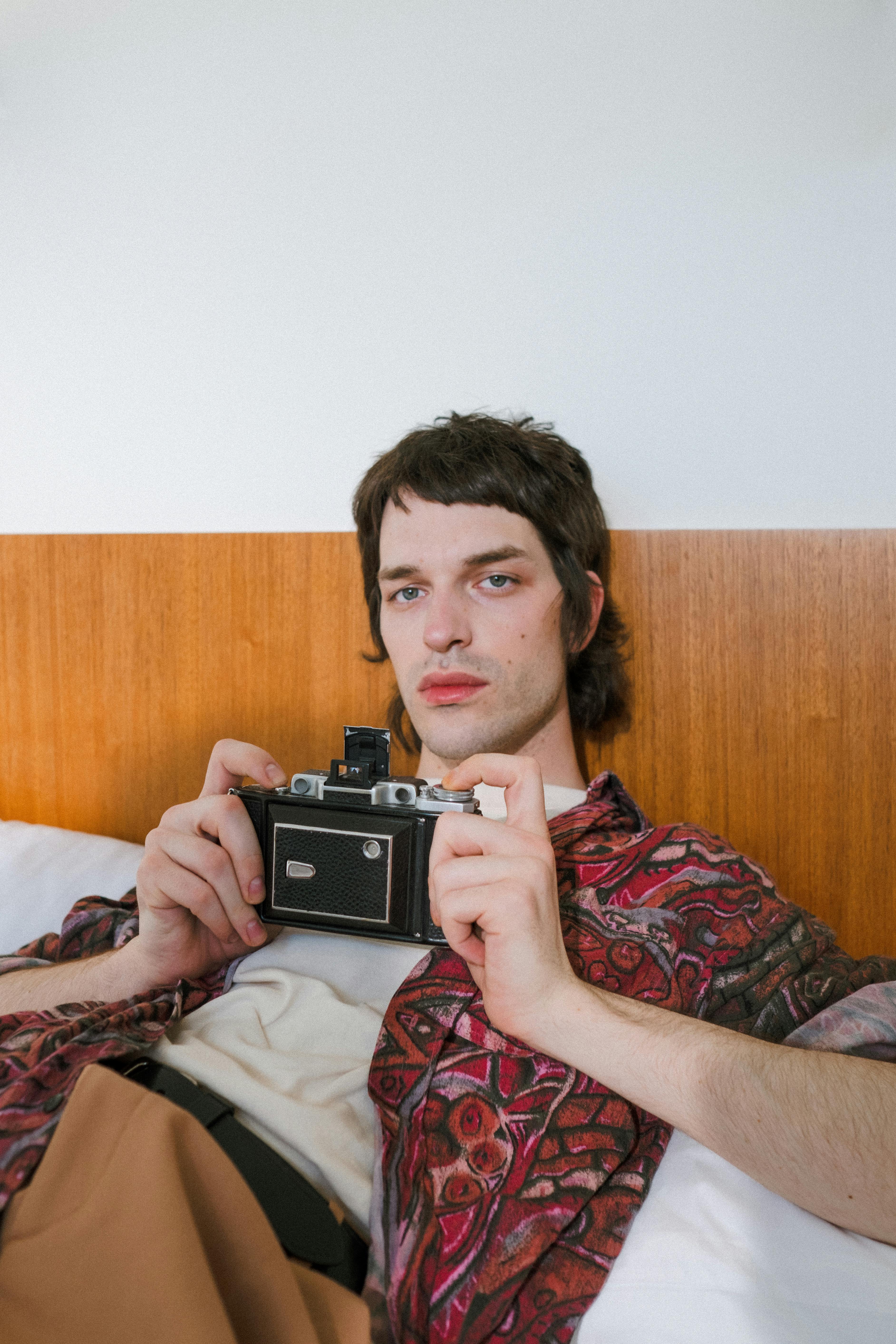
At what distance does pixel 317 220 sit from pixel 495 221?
298 mm

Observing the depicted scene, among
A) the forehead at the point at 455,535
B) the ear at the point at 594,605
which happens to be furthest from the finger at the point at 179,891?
the ear at the point at 594,605

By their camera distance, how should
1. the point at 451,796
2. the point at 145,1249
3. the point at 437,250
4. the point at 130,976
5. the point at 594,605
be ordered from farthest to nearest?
1. the point at 437,250
2. the point at 594,605
3. the point at 130,976
4. the point at 451,796
5. the point at 145,1249

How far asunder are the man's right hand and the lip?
0.78 ft

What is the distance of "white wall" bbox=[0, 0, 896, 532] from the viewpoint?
106 cm

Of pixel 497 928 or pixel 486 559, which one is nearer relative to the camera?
pixel 497 928

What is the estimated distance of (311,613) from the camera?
4.25 feet

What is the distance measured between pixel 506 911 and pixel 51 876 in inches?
33.3

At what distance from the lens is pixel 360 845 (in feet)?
2.27

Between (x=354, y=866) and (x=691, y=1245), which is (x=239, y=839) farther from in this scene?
(x=691, y=1245)

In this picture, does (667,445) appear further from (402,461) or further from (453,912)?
(453,912)

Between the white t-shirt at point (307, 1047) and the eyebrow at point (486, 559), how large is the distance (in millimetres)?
311

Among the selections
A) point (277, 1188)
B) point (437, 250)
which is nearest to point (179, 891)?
point (277, 1188)

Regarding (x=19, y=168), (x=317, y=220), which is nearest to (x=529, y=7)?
(x=317, y=220)

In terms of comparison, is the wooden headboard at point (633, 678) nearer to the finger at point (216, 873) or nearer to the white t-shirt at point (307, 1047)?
the white t-shirt at point (307, 1047)
